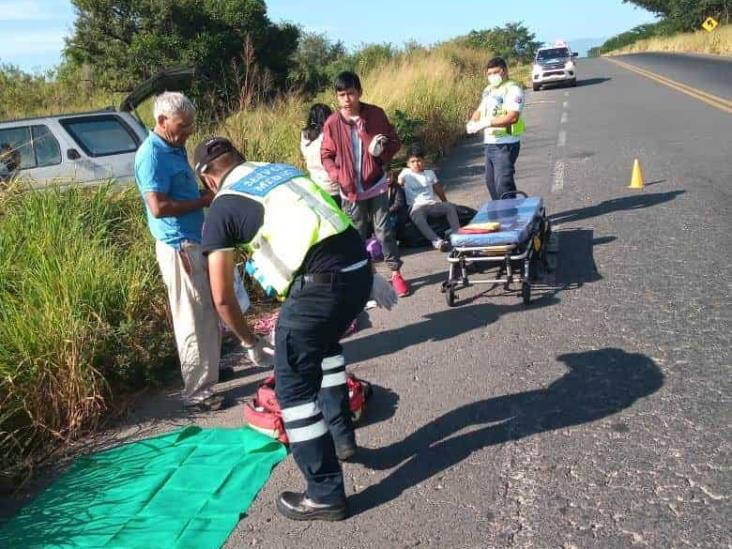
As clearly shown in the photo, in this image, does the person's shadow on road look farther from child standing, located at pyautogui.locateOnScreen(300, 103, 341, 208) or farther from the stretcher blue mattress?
child standing, located at pyautogui.locateOnScreen(300, 103, 341, 208)

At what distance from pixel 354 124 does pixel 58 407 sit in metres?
3.16

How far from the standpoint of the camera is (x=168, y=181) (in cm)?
427

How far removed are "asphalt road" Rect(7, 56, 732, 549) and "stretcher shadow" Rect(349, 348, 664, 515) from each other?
0.4 inches

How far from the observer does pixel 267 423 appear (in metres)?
4.04

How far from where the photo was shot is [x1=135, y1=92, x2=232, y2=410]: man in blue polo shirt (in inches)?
165

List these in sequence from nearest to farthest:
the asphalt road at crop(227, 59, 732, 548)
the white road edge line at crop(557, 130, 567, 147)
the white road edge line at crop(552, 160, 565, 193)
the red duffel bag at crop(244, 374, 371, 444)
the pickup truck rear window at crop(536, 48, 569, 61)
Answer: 1. the asphalt road at crop(227, 59, 732, 548)
2. the red duffel bag at crop(244, 374, 371, 444)
3. the white road edge line at crop(552, 160, 565, 193)
4. the white road edge line at crop(557, 130, 567, 147)
5. the pickup truck rear window at crop(536, 48, 569, 61)

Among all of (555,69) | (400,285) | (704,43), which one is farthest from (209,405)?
(704,43)

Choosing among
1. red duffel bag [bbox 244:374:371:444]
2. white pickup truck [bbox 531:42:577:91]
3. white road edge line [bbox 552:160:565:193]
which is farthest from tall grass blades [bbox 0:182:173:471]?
white pickup truck [bbox 531:42:577:91]

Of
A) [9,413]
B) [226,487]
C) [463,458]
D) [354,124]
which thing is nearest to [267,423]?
[226,487]

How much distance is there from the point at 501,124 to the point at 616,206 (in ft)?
7.35

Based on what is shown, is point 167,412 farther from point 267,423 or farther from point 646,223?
point 646,223

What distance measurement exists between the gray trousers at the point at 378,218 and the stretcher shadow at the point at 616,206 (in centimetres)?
280

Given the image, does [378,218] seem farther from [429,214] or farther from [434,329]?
[429,214]

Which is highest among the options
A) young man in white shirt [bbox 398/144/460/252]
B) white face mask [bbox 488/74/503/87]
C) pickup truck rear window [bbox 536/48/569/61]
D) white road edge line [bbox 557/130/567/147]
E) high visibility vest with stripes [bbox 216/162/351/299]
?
pickup truck rear window [bbox 536/48/569/61]
